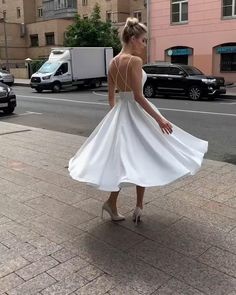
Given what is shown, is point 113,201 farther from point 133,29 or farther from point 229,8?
point 229,8

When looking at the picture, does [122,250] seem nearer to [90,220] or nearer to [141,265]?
[141,265]

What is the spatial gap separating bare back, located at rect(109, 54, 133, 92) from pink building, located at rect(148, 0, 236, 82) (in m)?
24.1

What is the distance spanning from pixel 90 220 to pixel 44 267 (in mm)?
1042

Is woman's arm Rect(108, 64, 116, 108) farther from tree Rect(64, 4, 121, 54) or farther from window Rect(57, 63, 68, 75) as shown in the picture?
tree Rect(64, 4, 121, 54)

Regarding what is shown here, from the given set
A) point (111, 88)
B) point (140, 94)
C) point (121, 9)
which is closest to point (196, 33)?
point (121, 9)

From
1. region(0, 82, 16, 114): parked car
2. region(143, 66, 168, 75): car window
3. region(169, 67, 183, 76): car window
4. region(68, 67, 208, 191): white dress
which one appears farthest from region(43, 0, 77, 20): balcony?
region(68, 67, 208, 191): white dress

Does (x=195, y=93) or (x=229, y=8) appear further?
(x=229, y=8)

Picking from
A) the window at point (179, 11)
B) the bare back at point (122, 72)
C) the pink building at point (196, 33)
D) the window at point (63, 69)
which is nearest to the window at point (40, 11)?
the pink building at point (196, 33)

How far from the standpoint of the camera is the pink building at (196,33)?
26922 millimetres

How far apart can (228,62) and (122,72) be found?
24745mm

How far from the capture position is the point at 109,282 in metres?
3.14

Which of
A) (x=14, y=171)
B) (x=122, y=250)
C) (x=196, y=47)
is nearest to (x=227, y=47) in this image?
(x=196, y=47)

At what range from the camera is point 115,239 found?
12.7 feet

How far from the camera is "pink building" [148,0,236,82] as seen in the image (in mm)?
26922
